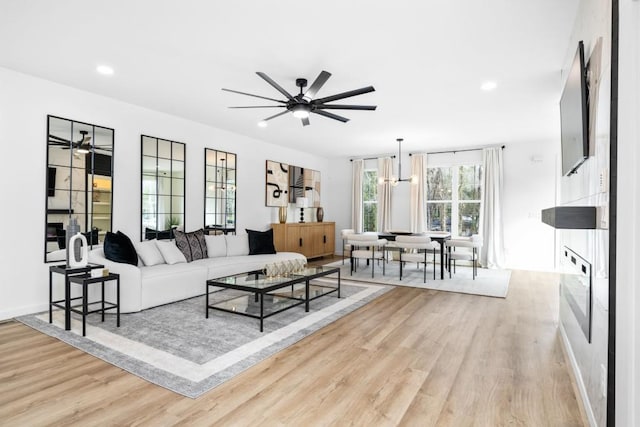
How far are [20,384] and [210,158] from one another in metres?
4.40

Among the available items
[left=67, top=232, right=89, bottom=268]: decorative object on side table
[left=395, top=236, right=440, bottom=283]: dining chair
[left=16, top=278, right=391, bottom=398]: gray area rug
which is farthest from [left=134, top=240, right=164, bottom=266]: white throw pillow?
[left=395, top=236, right=440, bottom=283]: dining chair

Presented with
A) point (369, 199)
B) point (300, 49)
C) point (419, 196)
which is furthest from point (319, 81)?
point (369, 199)

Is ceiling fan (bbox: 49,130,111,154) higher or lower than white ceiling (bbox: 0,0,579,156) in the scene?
lower

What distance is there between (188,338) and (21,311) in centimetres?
221

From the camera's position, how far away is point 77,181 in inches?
171

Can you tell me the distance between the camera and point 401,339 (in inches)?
128

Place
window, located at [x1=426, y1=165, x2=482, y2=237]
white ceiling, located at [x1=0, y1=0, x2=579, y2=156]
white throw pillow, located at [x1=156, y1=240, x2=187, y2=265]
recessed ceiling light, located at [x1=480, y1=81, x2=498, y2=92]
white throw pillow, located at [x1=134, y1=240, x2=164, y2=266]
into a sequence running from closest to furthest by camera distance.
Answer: white ceiling, located at [x1=0, y1=0, x2=579, y2=156], recessed ceiling light, located at [x1=480, y1=81, x2=498, y2=92], white throw pillow, located at [x1=134, y1=240, x2=164, y2=266], white throw pillow, located at [x1=156, y1=240, x2=187, y2=265], window, located at [x1=426, y1=165, x2=482, y2=237]

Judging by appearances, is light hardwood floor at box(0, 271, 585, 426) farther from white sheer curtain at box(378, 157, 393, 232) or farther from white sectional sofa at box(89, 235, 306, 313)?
white sheer curtain at box(378, 157, 393, 232)

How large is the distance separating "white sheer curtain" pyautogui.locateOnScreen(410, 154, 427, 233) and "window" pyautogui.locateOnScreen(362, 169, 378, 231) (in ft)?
3.61

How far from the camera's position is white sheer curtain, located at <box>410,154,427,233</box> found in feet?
27.4

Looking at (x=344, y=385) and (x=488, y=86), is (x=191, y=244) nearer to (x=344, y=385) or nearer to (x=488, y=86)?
(x=344, y=385)

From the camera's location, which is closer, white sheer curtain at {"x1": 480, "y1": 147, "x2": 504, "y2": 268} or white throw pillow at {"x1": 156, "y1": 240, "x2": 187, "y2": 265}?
white throw pillow at {"x1": 156, "y1": 240, "x2": 187, "y2": 265}

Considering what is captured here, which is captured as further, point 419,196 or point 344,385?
point 419,196

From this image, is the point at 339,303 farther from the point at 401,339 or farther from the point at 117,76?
the point at 117,76
